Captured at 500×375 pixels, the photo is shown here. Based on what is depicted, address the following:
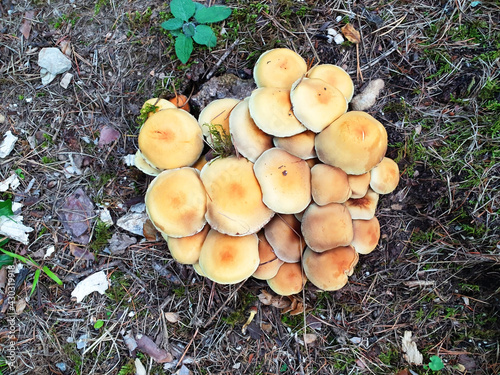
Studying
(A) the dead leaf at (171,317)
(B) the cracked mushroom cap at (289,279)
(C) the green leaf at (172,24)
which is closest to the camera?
(B) the cracked mushroom cap at (289,279)

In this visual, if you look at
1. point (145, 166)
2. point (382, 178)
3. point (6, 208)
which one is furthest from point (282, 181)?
point (6, 208)

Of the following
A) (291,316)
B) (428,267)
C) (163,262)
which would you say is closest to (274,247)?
(291,316)

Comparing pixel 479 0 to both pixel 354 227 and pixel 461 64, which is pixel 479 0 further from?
pixel 354 227

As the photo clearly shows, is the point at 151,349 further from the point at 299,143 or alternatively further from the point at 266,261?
the point at 299,143

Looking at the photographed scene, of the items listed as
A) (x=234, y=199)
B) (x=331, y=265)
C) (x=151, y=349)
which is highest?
(x=234, y=199)

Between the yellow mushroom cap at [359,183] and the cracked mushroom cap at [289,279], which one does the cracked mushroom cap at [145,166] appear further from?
the yellow mushroom cap at [359,183]

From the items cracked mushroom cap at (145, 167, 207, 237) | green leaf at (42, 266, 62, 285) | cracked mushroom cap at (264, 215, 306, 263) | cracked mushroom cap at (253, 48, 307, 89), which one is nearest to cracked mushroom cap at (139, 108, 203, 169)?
cracked mushroom cap at (145, 167, 207, 237)

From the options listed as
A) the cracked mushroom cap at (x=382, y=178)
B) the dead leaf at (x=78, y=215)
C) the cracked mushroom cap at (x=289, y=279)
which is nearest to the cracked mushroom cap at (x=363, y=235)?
the cracked mushroom cap at (x=382, y=178)
